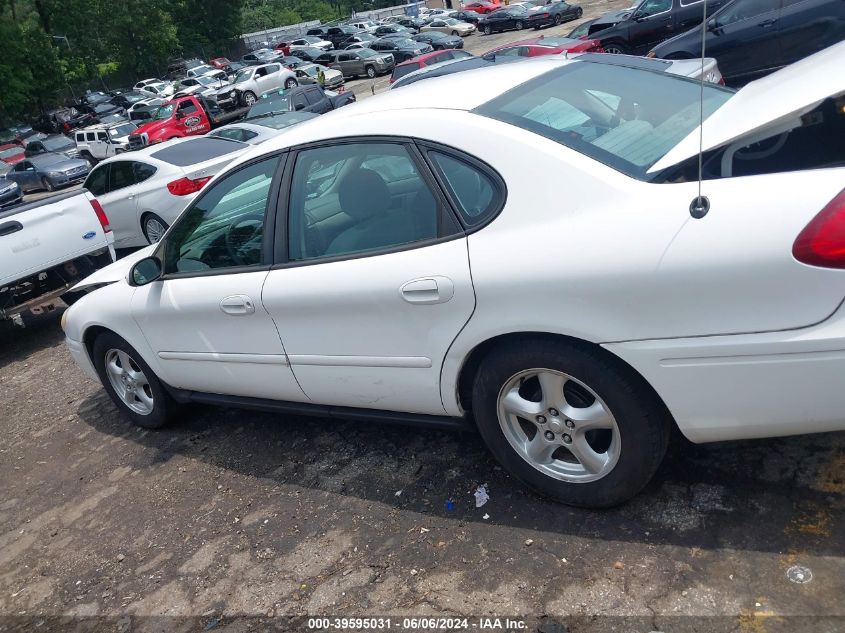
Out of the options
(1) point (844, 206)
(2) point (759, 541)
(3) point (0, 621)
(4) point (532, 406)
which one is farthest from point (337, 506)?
(1) point (844, 206)

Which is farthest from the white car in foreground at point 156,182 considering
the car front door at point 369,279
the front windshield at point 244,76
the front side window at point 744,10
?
the front windshield at point 244,76

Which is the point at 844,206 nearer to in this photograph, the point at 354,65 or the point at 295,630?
the point at 295,630

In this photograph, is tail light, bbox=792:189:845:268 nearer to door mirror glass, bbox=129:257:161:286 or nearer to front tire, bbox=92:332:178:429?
door mirror glass, bbox=129:257:161:286

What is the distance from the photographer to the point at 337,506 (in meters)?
3.66

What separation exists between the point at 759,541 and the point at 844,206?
1216 mm

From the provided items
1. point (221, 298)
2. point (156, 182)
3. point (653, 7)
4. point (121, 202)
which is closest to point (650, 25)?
point (653, 7)

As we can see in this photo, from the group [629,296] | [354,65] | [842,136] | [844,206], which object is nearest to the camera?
[844,206]

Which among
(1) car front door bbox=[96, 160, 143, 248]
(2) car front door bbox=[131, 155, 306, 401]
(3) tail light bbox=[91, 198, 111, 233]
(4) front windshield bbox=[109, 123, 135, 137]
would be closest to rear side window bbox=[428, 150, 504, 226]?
(2) car front door bbox=[131, 155, 306, 401]

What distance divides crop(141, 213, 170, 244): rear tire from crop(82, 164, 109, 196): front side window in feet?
3.70

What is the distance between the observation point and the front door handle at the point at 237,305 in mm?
3775

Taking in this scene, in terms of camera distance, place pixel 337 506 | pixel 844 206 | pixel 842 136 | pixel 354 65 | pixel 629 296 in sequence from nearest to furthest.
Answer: pixel 844 206 < pixel 629 296 < pixel 842 136 < pixel 337 506 < pixel 354 65

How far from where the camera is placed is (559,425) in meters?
3.00

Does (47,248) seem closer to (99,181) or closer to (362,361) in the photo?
(99,181)

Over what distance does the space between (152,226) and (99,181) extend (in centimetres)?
153
